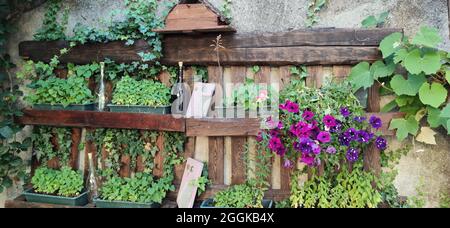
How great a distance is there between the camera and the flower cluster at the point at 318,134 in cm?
276

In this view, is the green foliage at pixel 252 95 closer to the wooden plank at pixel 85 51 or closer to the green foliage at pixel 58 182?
the wooden plank at pixel 85 51

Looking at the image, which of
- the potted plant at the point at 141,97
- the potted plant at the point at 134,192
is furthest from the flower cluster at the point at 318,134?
the potted plant at the point at 134,192

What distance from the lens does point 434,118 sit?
2807mm

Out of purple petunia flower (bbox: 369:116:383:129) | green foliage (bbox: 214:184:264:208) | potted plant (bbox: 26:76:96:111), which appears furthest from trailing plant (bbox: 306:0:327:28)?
potted plant (bbox: 26:76:96:111)

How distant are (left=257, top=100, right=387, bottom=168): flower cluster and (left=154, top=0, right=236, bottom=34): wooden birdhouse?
2.55 ft

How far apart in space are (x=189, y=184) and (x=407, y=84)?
5.80ft

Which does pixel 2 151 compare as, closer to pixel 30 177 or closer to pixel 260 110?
pixel 30 177

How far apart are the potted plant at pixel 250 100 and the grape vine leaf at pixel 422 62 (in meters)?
0.94

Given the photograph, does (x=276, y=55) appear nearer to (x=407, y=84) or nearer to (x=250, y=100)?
(x=250, y=100)

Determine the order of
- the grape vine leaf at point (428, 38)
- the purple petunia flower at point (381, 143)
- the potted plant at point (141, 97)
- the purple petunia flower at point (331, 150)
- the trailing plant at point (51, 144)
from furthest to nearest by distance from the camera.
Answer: the trailing plant at point (51, 144), the potted plant at point (141, 97), the purple petunia flower at point (381, 143), the purple petunia flower at point (331, 150), the grape vine leaf at point (428, 38)

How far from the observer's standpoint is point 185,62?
10.9ft

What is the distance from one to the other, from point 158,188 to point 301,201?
3.72ft
